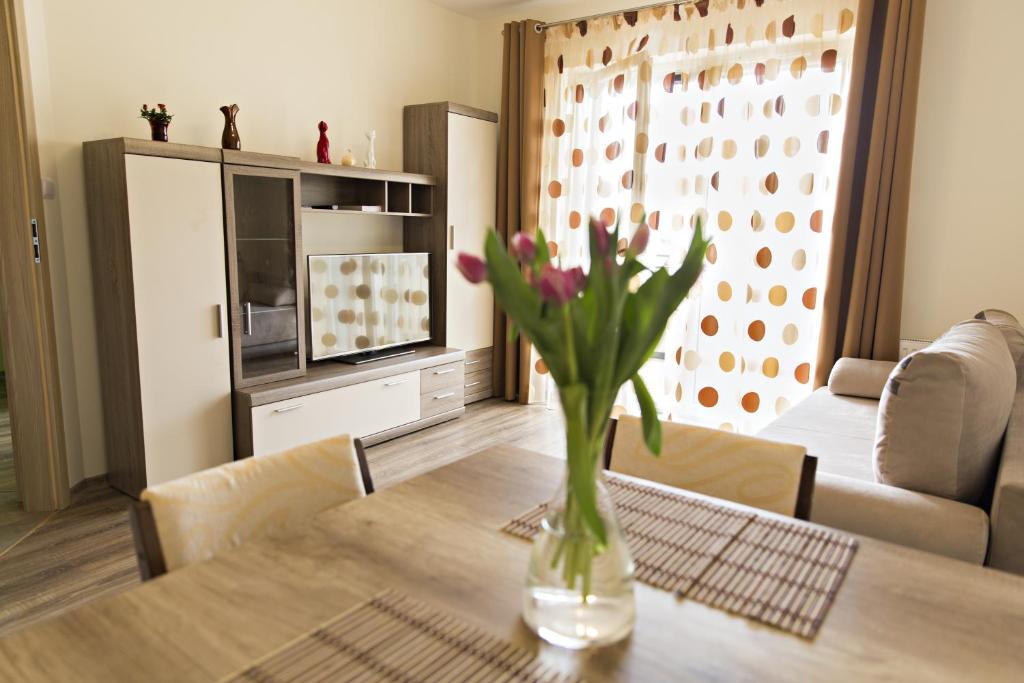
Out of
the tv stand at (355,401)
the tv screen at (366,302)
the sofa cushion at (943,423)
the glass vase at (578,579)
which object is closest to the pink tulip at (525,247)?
the glass vase at (578,579)

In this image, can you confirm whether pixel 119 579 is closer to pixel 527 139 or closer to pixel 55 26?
pixel 55 26

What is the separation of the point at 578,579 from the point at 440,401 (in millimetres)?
3544

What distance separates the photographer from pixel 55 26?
294 cm

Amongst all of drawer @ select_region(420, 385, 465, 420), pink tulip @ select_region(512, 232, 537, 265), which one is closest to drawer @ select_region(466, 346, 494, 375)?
drawer @ select_region(420, 385, 465, 420)

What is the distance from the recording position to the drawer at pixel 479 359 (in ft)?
16.1

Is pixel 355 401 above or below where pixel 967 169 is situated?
below

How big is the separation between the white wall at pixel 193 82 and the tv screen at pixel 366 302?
743mm

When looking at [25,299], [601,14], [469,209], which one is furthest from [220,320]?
[601,14]

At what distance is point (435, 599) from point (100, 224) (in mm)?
2772

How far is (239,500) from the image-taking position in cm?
133

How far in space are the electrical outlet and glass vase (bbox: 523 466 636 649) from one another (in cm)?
321

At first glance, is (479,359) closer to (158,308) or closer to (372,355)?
(372,355)

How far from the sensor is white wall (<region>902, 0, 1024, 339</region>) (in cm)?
337

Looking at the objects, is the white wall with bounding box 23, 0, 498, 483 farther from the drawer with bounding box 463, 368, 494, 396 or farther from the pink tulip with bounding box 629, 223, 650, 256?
the pink tulip with bounding box 629, 223, 650, 256
